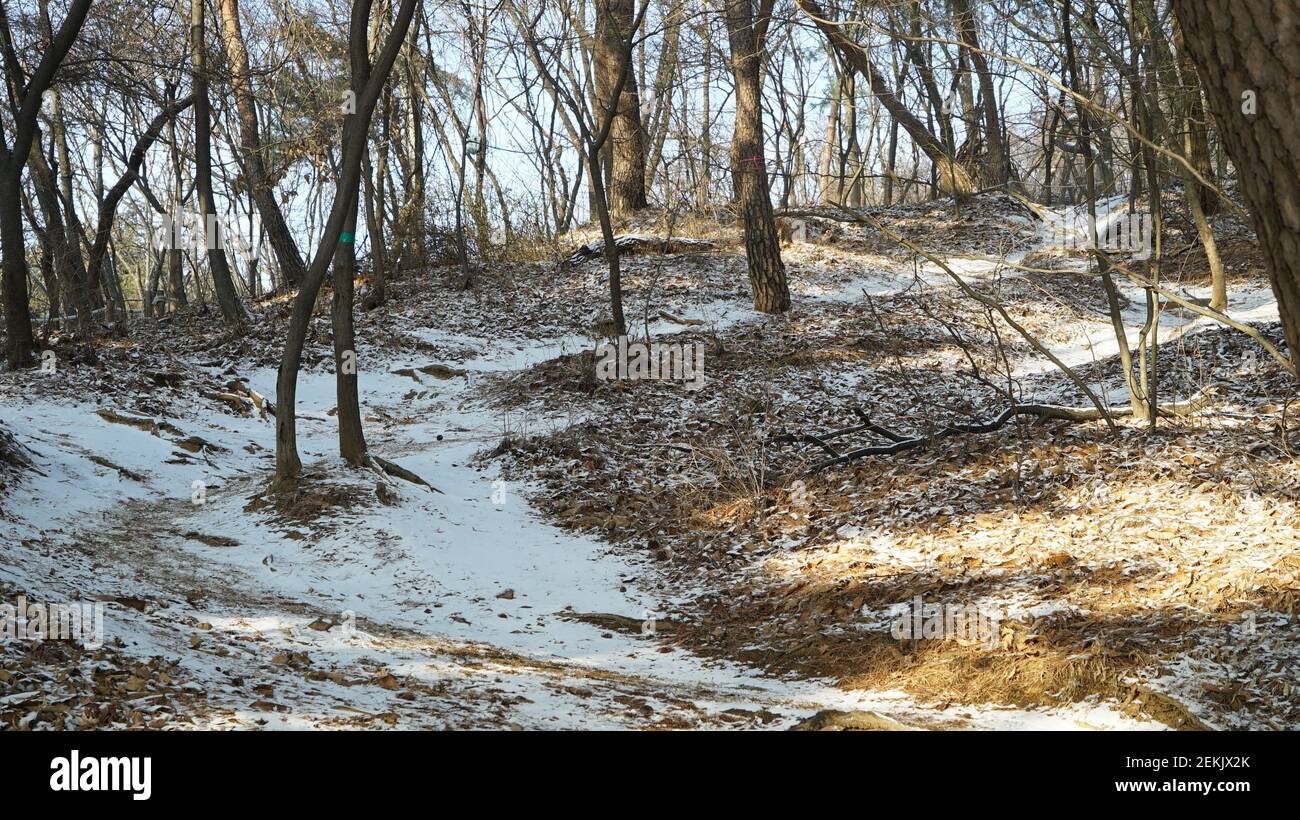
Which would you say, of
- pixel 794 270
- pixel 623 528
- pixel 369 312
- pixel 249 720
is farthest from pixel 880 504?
pixel 369 312

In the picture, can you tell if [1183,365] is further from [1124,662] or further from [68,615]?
[68,615]

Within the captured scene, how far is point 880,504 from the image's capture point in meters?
7.17

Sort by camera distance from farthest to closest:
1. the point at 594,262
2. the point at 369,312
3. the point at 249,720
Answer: the point at 594,262
the point at 369,312
the point at 249,720

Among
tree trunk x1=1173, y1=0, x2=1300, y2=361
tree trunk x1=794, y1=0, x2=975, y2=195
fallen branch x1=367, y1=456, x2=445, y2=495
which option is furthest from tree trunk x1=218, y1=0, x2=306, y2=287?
tree trunk x1=1173, y1=0, x2=1300, y2=361

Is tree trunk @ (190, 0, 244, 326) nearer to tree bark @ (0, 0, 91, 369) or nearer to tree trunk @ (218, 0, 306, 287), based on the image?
tree trunk @ (218, 0, 306, 287)

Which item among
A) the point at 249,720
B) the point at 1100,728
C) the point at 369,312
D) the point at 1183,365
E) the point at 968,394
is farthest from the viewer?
the point at 369,312

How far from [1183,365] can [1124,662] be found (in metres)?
5.84

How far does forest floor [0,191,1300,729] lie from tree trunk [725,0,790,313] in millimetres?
1169

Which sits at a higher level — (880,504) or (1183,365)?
(1183,365)

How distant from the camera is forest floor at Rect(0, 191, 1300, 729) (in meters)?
4.21

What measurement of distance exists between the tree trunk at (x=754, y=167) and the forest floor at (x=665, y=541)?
1.17 m

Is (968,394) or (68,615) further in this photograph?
(968,394)

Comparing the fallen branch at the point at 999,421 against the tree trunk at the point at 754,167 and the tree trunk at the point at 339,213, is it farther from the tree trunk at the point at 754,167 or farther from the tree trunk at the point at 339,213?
the tree trunk at the point at 754,167

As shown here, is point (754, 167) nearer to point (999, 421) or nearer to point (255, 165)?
point (999, 421)
